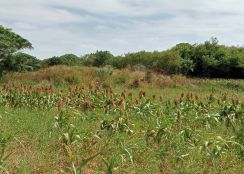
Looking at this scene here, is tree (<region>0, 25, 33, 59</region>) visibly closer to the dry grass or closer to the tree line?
the tree line

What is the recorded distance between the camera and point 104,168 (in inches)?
191

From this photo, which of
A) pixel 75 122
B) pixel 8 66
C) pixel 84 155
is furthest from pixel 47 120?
pixel 8 66

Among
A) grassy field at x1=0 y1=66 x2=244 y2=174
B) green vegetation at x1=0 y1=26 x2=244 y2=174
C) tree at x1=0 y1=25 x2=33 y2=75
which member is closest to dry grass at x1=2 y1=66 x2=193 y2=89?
tree at x1=0 y1=25 x2=33 y2=75

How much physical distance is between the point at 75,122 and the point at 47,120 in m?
0.56

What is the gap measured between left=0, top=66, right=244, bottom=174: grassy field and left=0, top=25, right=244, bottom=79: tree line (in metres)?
12.3

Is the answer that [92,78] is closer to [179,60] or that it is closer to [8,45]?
[8,45]

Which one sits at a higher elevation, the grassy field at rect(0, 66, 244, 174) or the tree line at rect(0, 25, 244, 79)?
the tree line at rect(0, 25, 244, 79)

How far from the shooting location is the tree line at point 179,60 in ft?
73.3

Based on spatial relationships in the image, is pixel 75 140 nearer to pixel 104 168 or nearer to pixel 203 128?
pixel 104 168

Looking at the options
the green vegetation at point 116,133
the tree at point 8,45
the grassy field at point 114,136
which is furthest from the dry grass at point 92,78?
the green vegetation at point 116,133

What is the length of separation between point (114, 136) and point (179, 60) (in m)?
19.4

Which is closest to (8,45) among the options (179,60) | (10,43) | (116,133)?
(10,43)

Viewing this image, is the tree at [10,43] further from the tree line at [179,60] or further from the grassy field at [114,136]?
the grassy field at [114,136]

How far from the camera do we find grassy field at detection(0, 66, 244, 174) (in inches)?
185
